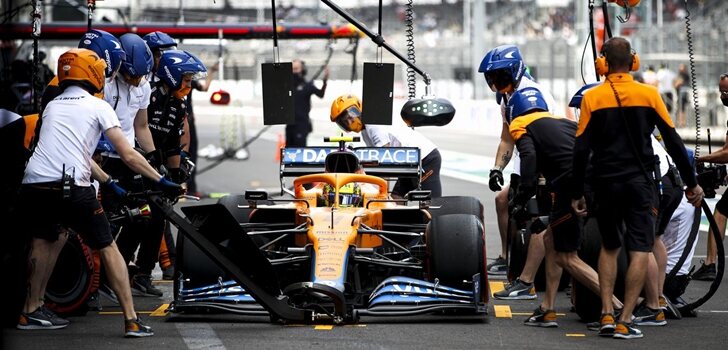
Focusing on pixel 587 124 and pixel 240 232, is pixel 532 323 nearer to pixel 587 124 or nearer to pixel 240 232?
pixel 587 124

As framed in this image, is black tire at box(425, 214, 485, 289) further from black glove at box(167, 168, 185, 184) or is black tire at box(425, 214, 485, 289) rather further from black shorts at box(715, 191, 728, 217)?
black shorts at box(715, 191, 728, 217)

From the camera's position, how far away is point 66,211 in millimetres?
8797

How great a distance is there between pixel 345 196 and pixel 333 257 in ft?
3.87

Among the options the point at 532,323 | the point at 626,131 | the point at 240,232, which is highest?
the point at 626,131

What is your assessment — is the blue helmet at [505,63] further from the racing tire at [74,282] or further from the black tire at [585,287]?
the racing tire at [74,282]

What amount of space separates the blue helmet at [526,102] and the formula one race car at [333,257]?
2.55 feet

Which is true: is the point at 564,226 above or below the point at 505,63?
below

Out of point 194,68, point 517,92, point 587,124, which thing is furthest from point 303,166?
point 587,124

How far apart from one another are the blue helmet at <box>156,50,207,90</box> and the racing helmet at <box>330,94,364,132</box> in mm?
1188

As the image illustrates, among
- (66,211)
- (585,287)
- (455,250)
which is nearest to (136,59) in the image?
(66,211)

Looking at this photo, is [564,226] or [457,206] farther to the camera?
[457,206]

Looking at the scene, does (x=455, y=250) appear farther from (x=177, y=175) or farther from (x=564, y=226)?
(x=177, y=175)

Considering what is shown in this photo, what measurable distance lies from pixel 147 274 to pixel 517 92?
3.29 metres

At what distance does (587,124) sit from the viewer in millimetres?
8672
